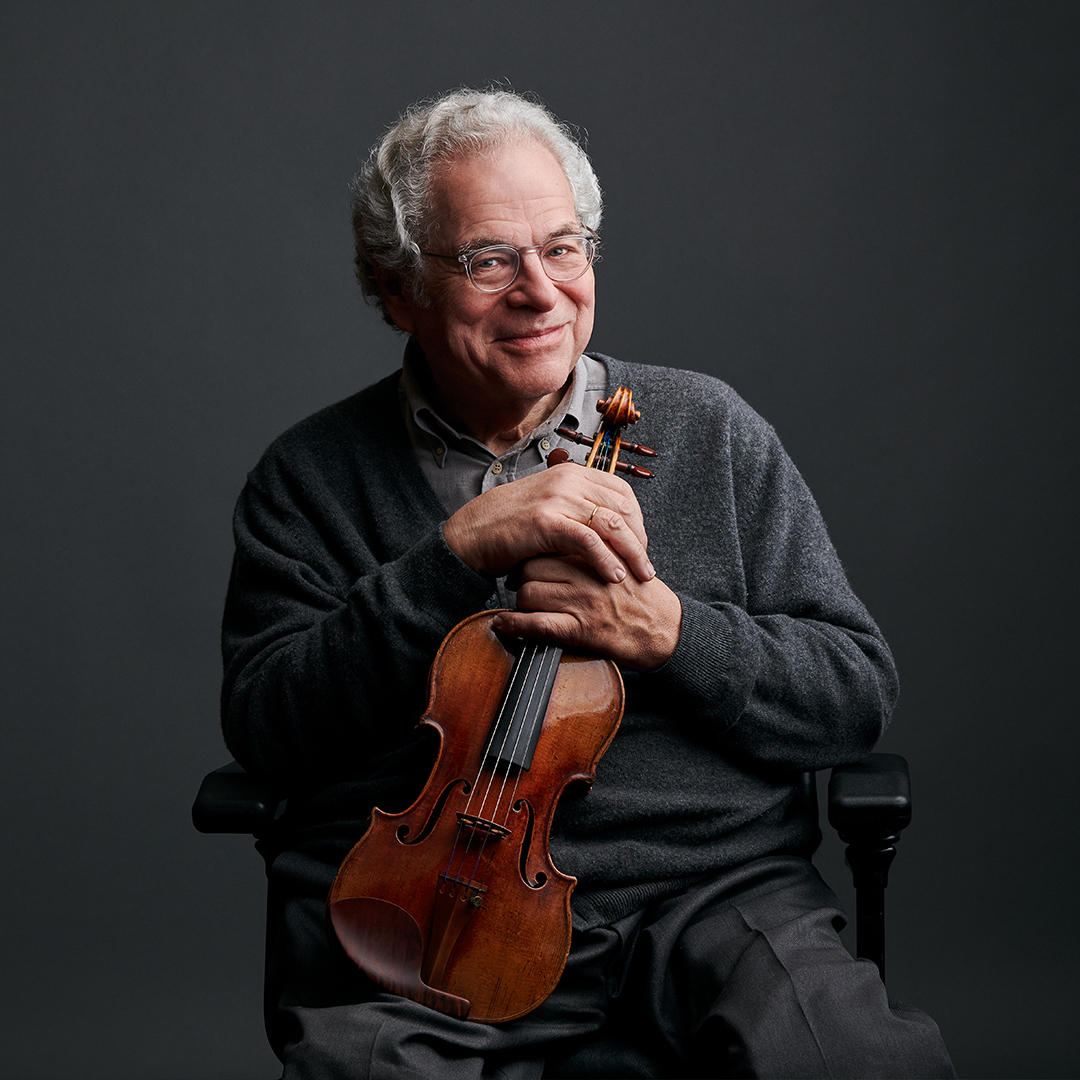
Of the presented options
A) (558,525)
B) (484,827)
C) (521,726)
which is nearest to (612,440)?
(558,525)

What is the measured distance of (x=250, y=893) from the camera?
306 centimetres

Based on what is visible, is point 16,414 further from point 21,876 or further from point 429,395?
point 429,395

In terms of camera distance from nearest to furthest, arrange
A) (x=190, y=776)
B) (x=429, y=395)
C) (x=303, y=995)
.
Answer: (x=303, y=995), (x=429, y=395), (x=190, y=776)

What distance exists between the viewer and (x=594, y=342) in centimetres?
298

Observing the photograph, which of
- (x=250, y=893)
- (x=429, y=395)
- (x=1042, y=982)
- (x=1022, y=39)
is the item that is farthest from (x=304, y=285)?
(x=1042, y=982)

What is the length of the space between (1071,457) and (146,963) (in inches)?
84.7

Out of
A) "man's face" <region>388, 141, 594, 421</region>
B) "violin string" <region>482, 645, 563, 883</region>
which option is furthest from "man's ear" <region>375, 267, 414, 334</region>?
"violin string" <region>482, 645, 563, 883</region>

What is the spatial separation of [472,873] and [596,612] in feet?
1.15

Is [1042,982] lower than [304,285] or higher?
lower

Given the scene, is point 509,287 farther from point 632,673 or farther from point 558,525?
point 632,673

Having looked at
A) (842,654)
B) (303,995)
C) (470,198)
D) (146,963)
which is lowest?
(146,963)

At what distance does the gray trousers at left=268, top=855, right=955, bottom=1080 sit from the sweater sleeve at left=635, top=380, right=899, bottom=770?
0.19m

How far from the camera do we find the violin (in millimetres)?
1612

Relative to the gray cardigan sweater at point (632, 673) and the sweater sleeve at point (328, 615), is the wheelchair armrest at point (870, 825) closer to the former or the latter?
the gray cardigan sweater at point (632, 673)
